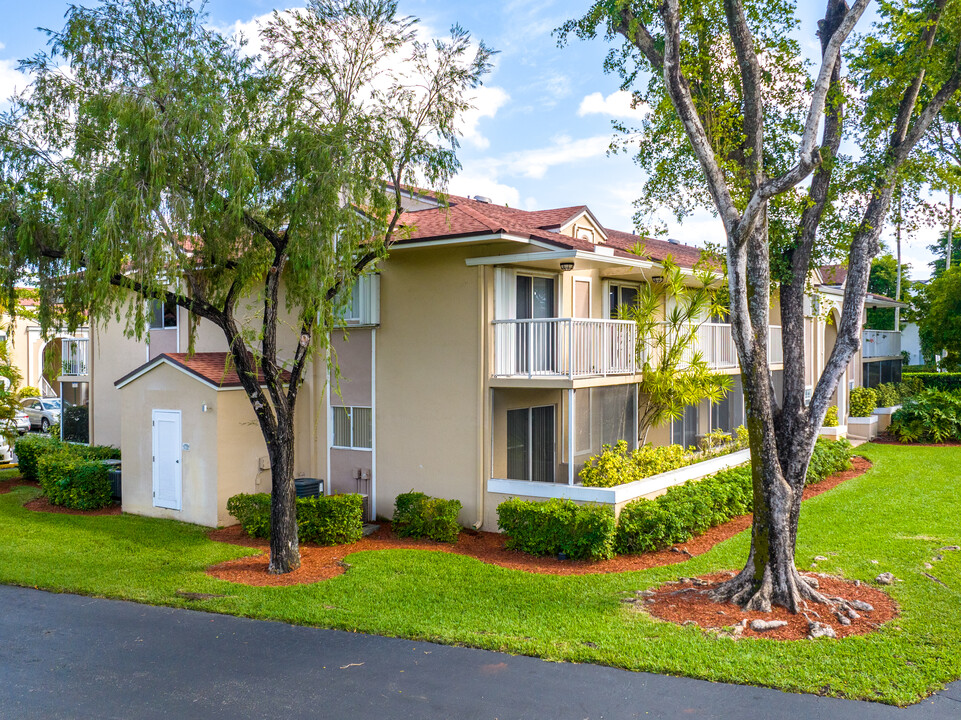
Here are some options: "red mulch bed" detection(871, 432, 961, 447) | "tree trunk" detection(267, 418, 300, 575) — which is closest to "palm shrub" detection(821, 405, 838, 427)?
"red mulch bed" detection(871, 432, 961, 447)

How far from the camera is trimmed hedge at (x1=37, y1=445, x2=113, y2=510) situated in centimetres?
1698

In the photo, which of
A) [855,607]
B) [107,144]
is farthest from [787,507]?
[107,144]

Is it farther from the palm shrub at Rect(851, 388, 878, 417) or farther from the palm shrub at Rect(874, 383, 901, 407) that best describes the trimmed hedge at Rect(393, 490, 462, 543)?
the palm shrub at Rect(874, 383, 901, 407)

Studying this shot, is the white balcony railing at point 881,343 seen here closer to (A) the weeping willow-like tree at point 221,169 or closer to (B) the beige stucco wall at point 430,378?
(B) the beige stucco wall at point 430,378

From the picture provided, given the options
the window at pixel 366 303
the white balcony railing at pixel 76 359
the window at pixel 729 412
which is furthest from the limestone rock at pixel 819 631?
the white balcony railing at pixel 76 359

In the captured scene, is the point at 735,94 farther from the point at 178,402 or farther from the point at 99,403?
the point at 99,403

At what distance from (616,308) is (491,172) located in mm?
4950

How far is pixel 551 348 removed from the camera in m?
14.5

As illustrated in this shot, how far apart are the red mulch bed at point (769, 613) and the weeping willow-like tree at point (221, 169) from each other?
5.66 meters

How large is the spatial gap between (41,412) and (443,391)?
25440mm

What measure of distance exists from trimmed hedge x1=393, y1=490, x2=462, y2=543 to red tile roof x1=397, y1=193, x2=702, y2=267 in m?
4.78

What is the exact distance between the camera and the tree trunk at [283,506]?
465 inches

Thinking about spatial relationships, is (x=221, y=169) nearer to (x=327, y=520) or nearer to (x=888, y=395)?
(x=327, y=520)

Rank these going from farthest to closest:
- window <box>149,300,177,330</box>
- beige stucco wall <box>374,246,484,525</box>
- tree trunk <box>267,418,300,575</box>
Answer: window <box>149,300,177,330</box> → beige stucco wall <box>374,246,484,525</box> → tree trunk <box>267,418,300,575</box>
